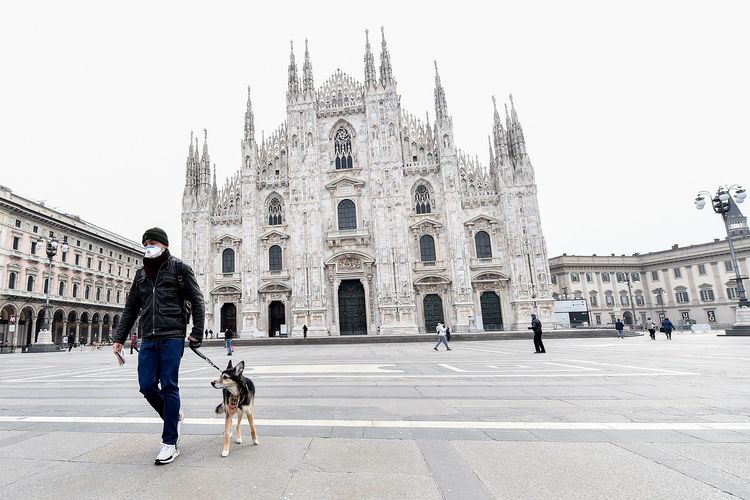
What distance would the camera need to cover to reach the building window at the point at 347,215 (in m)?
32.5

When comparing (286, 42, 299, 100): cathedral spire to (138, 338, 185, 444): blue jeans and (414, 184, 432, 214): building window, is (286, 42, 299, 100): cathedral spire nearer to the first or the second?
(414, 184, 432, 214): building window

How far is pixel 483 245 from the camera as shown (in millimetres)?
31188

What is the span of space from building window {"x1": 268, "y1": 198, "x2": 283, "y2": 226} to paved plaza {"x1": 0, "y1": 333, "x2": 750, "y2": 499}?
27.5m

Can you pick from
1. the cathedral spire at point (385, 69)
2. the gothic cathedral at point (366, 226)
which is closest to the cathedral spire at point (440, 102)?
the gothic cathedral at point (366, 226)

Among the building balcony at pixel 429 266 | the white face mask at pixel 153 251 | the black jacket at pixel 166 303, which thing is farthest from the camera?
the building balcony at pixel 429 266

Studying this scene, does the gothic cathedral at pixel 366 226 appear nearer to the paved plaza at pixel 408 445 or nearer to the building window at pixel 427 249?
the building window at pixel 427 249

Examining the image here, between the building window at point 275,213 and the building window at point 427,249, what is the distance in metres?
12.3

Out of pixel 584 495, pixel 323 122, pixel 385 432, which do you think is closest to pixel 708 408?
pixel 584 495

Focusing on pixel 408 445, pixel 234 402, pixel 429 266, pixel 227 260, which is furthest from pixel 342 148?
pixel 408 445

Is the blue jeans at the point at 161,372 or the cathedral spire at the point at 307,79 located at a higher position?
the cathedral spire at the point at 307,79

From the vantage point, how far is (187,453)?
313 cm

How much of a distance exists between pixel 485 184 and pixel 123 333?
102 ft

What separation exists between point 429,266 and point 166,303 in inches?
1116

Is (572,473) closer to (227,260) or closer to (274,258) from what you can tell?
(274,258)
